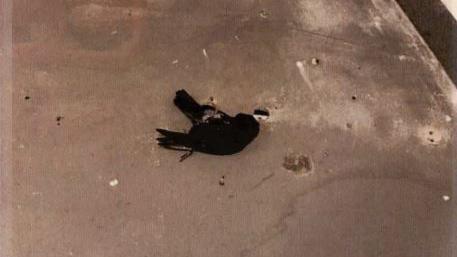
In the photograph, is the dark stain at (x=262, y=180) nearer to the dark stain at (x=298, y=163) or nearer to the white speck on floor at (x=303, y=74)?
the dark stain at (x=298, y=163)

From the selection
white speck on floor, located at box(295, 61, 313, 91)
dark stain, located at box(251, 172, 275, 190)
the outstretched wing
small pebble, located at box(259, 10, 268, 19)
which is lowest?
dark stain, located at box(251, 172, 275, 190)

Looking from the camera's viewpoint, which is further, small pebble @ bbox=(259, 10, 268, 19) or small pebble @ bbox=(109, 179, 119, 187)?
small pebble @ bbox=(259, 10, 268, 19)

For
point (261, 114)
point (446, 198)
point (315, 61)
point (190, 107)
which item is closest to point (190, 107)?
point (190, 107)

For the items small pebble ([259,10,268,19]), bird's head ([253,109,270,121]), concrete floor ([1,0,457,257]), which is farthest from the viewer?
small pebble ([259,10,268,19])

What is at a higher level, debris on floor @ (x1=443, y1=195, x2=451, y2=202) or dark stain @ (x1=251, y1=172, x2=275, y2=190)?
debris on floor @ (x1=443, y1=195, x2=451, y2=202)

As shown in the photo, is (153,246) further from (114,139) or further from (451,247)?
(451,247)

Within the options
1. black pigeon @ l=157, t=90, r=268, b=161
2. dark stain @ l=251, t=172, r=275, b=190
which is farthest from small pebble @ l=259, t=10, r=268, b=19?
dark stain @ l=251, t=172, r=275, b=190

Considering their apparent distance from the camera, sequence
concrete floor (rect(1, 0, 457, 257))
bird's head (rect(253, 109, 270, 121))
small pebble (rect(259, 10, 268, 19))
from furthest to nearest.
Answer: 1. small pebble (rect(259, 10, 268, 19))
2. bird's head (rect(253, 109, 270, 121))
3. concrete floor (rect(1, 0, 457, 257))

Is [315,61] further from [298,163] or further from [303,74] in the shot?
[298,163]

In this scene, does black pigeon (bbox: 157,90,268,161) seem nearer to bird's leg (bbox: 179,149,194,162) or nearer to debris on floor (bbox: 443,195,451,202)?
bird's leg (bbox: 179,149,194,162)
